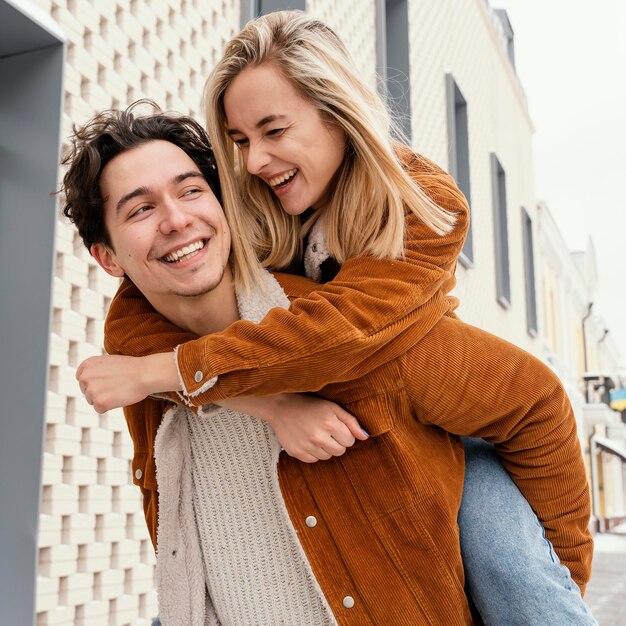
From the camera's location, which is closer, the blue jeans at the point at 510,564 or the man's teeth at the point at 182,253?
the blue jeans at the point at 510,564

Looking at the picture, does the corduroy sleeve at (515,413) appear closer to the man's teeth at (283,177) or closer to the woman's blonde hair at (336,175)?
the woman's blonde hair at (336,175)

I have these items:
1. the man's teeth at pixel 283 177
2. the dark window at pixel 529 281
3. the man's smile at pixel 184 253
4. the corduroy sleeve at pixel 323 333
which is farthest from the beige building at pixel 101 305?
the dark window at pixel 529 281

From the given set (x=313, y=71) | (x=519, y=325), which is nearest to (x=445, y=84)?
(x=519, y=325)

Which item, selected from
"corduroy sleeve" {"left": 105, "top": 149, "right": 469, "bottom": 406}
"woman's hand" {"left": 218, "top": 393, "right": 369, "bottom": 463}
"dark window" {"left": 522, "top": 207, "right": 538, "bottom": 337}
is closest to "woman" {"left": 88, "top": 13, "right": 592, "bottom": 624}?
"corduroy sleeve" {"left": 105, "top": 149, "right": 469, "bottom": 406}

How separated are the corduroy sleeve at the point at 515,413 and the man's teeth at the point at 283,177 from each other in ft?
2.06

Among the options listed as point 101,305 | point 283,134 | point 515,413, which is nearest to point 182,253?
point 283,134

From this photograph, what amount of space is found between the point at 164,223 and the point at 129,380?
45 centimetres

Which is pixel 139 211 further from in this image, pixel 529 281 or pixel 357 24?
pixel 529 281

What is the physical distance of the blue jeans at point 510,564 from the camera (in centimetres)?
206

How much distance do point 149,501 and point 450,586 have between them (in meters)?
0.86

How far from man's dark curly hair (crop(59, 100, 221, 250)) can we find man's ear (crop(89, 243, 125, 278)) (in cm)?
2

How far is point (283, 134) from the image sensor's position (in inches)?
95.1

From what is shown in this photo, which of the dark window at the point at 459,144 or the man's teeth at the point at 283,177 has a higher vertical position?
the dark window at the point at 459,144

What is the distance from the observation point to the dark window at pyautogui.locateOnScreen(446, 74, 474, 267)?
9.16m
